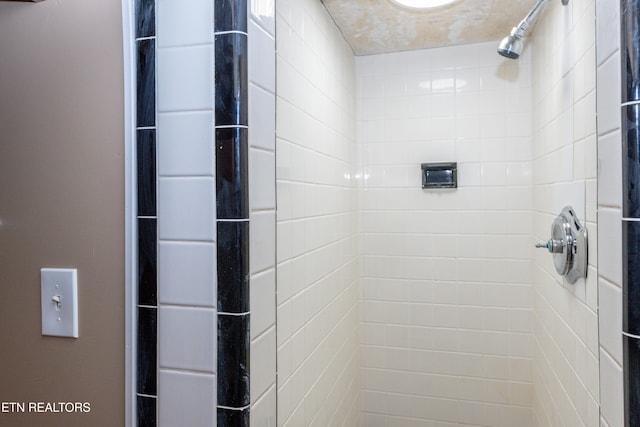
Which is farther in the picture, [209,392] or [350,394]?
[350,394]

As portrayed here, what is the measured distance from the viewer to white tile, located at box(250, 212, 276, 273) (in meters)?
0.82

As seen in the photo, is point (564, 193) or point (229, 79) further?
point (564, 193)

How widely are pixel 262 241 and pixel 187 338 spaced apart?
0.25 metres

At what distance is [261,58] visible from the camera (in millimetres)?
858

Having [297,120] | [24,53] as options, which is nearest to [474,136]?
[297,120]

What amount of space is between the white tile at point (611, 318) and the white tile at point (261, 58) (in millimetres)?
836

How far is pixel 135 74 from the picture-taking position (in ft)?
2.64

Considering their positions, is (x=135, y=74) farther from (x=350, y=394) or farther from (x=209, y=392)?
(x=350, y=394)

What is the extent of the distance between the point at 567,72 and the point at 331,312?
125cm

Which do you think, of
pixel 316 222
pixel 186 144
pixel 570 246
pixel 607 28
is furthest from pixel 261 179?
pixel 570 246

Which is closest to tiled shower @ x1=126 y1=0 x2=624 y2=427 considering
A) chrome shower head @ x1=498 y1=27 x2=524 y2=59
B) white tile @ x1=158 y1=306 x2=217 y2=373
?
white tile @ x1=158 y1=306 x2=217 y2=373

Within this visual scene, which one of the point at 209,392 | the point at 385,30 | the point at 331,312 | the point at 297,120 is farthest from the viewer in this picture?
the point at 385,30

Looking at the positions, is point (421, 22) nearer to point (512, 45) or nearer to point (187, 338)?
point (512, 45)

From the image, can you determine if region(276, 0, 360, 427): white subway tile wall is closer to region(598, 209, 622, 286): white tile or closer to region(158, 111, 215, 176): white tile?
region(158, 111, 215, 176): white tile
